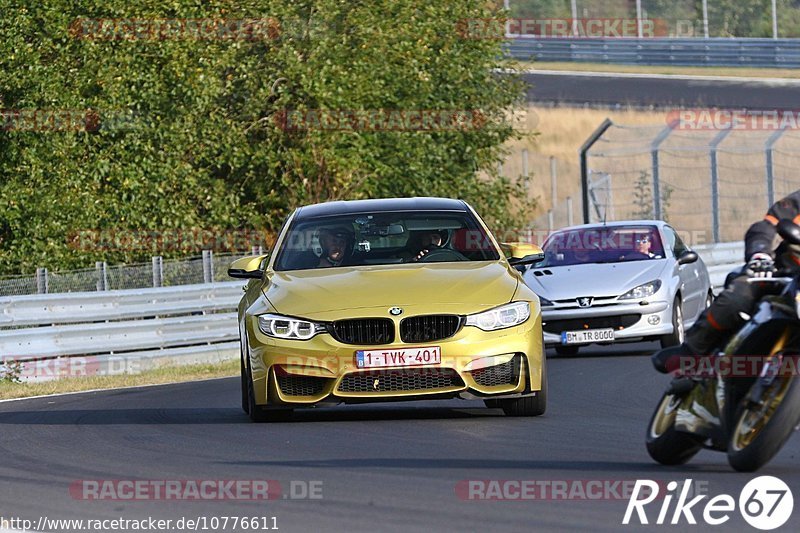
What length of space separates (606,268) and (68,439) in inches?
336

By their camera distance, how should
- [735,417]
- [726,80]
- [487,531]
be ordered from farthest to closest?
1. [726,80]
2. [735,417]
3. [487,531]

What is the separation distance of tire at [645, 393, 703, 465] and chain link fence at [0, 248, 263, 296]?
1287 centimetres

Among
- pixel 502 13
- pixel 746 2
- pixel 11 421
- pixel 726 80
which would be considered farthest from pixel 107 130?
pixel 746 2

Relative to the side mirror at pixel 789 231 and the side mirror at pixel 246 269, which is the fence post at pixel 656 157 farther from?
the side mirror at pixel 789 231

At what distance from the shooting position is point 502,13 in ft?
108

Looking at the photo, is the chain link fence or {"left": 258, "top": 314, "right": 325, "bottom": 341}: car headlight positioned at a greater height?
{"left": 258, "top": 314, "right": 325, "bottom": 341}: car headlight

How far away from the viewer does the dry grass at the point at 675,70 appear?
51.3m

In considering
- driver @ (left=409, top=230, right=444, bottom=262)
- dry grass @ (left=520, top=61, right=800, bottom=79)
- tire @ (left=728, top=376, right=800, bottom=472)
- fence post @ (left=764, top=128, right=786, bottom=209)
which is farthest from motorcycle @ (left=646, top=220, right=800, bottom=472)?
dry grass @ (left=520, top=61, right=800, bottom=79)

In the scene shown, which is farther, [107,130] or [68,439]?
[107,130]

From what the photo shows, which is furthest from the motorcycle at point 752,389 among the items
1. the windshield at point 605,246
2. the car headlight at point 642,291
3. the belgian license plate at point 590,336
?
the windshield at point 605,246

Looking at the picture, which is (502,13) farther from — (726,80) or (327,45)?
(726,80)

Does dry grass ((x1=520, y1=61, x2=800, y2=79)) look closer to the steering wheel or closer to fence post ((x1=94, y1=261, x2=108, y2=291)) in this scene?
fence post ((x1=94, y1=261, x2=108, y2=291))

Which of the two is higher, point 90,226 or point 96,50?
point 96,50

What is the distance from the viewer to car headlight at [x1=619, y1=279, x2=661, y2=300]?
56.9 ft
